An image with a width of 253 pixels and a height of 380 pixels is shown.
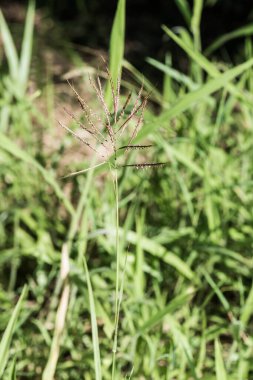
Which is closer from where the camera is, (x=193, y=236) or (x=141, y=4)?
(x=193, y=236)

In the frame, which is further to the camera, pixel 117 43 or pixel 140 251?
pixel 140 251

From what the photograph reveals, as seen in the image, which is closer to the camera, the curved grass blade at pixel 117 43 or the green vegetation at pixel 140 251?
the curved grass blade at pixel 117 43

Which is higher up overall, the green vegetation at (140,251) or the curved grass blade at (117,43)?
the curved grass blade at (117,43)

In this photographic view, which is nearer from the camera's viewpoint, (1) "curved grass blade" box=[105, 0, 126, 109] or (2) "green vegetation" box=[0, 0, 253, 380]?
(1) "curved grass blade" box=[105, 0, 126, 109]

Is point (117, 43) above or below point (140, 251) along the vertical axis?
above

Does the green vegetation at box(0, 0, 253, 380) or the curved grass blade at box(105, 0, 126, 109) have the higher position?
the curved grass blade at box(105, 0, 126, 109)

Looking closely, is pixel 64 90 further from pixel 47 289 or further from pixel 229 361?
pixel 229 361

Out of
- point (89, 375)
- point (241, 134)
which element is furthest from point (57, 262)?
point (241, 134)

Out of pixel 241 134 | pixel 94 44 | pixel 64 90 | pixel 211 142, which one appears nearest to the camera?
pixel 211 142
